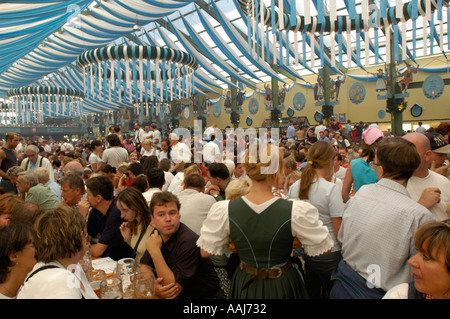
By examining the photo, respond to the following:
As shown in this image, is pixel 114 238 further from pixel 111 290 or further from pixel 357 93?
pixel 357 93

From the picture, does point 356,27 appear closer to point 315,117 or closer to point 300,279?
point 300,279

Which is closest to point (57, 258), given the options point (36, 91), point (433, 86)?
point (36, 91)

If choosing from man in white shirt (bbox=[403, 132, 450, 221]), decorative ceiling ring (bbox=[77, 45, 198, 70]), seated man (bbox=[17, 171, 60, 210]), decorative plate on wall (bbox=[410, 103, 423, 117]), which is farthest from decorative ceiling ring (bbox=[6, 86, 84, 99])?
decorative plate on wall (bbox=[410, 103, 423, 117])

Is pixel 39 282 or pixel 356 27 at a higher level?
pixel 356 27

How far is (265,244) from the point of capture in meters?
1.31

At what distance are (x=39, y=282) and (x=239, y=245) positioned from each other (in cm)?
73

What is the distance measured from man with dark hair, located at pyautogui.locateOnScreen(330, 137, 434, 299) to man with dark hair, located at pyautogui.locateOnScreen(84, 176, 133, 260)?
1.42 meters

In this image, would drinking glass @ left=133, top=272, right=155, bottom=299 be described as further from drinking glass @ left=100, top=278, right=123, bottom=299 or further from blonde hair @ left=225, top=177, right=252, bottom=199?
blonde hair @ left=225, top=177, right=252, bottom=199

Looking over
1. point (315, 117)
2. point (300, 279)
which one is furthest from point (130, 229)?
point (315, 117)

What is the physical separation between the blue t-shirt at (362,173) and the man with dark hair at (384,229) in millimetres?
929

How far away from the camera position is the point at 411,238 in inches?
50.4

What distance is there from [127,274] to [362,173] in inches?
66.2

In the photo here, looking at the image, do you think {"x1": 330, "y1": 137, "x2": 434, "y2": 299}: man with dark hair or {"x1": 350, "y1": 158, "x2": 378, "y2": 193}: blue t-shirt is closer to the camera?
{"x1": 330, "y1": 137, "x2": 434, "y2": 299}: man with dark hair

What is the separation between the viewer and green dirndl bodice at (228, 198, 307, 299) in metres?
1.30
